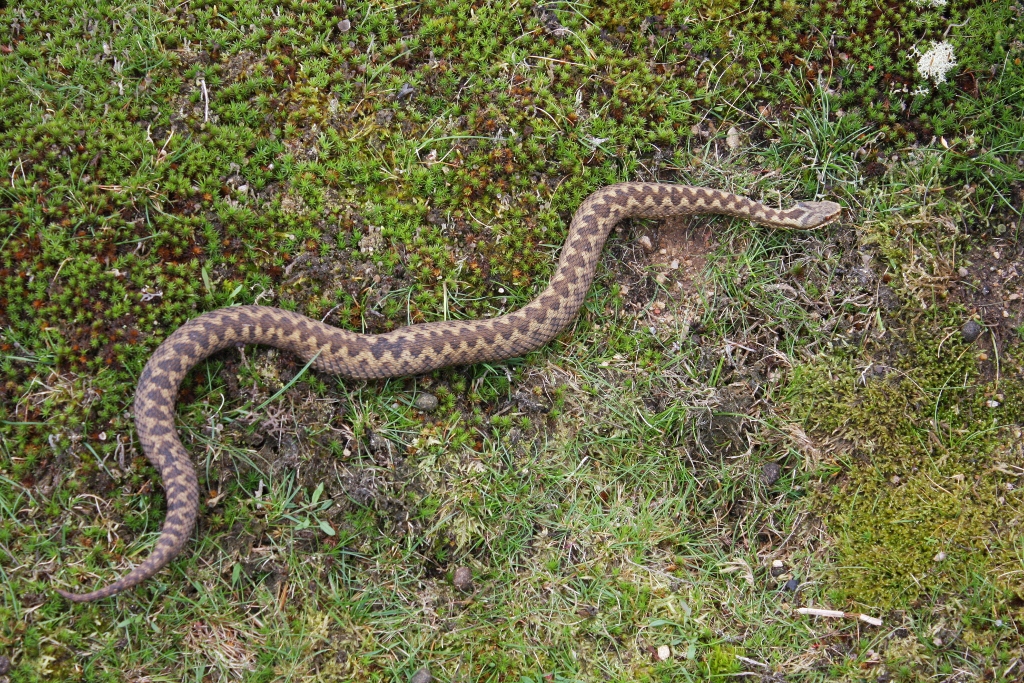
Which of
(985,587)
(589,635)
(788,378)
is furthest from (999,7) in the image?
(589,635)

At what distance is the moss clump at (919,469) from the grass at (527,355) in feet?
0.08

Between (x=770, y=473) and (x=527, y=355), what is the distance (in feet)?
6.46

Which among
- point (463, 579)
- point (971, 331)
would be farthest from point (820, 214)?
point (463, 579)

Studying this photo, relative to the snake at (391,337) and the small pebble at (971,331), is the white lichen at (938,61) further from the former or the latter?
the small pebble at (971,331)

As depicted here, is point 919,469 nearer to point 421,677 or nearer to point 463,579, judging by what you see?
point 463,579

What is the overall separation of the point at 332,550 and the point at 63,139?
337 centimetres

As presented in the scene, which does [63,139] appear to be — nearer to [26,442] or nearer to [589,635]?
[26,442]

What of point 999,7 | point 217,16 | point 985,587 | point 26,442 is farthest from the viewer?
point 999,7

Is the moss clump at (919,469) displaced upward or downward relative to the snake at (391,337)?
downward

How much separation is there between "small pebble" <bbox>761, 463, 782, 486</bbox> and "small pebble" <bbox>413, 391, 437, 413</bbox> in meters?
2.44

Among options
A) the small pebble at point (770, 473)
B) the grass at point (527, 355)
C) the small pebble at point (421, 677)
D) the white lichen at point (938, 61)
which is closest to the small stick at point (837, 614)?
the grass at point (527, 355)

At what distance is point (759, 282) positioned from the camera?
530 centimetres

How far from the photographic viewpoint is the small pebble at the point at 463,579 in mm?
4621

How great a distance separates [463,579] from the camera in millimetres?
4621
